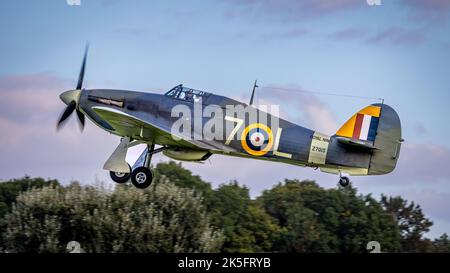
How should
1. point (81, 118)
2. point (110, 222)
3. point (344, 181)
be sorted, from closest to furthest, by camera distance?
point (344, 181), point (81, 118), point (110, 222)

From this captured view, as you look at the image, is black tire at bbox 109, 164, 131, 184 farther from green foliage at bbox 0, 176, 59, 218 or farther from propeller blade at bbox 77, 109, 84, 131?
green foliage at bbox 0, 176, 59, 218

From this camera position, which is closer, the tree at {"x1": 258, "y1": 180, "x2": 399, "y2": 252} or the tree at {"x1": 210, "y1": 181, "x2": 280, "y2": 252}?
the tree at {"x1": 210, "y1": 181, "x2": 280, "y2": 252}

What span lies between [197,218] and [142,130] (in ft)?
36.9

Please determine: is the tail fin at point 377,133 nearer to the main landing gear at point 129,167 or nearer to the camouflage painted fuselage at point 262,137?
→ the camouflage painted fuselage at point 262,137

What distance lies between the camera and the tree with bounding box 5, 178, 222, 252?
89.7ft

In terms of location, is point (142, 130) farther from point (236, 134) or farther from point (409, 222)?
point (409, 222)

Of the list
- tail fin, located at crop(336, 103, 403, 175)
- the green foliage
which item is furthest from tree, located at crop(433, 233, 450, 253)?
tail fin, located at crop(336, 103, 403, 175)

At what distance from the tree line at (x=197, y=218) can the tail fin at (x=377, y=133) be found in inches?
409

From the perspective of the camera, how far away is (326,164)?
18094mm

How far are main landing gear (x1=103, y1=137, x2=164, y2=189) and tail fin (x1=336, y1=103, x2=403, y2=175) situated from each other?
12.9 ft

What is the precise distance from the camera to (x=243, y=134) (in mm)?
18094

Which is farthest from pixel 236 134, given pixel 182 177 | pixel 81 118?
pixel 182 177

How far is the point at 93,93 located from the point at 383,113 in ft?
19.5
